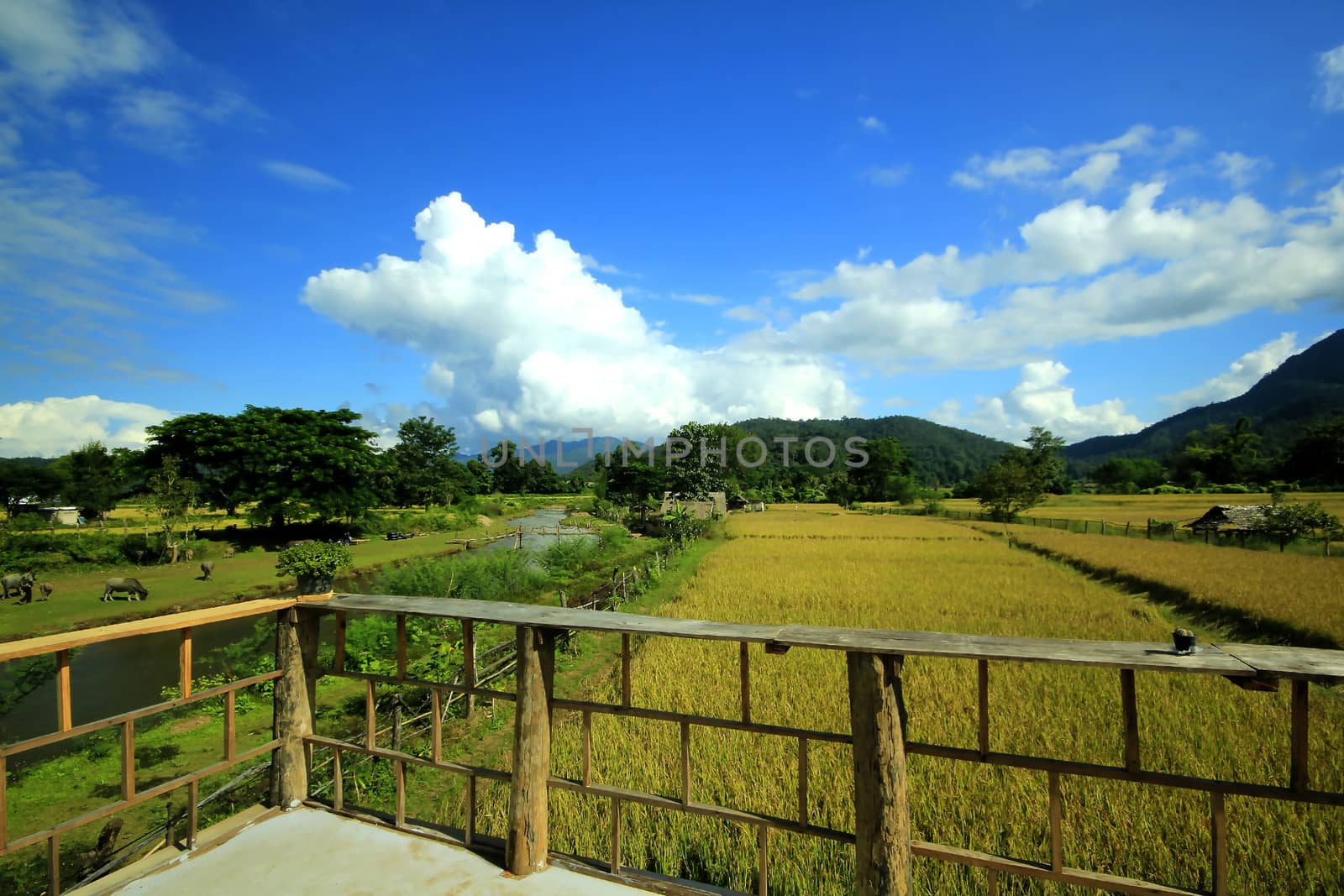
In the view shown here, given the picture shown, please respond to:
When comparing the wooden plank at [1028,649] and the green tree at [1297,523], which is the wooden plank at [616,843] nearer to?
the wooden plank at [1028,649]

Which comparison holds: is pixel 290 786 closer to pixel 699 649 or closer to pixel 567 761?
pixel 567 761

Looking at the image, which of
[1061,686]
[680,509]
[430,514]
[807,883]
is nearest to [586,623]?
[807,883]

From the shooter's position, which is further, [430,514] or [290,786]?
[430,514]

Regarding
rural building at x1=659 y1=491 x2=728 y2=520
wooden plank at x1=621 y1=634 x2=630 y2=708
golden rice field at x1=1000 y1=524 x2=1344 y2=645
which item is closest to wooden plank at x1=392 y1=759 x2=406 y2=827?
wooden plank at x1=621 y1=634 x2=630 y2=708

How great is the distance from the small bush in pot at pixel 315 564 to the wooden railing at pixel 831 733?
0.12 meters

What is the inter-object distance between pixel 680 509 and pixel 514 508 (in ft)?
79.3

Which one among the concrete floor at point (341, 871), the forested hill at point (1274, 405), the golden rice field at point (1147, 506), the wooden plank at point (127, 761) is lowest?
the golden rice field at point (1147, 506)

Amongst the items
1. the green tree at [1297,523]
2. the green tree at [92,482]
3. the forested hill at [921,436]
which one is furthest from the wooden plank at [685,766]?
the forested hill at [921,436]

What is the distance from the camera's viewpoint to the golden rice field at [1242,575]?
10.3 metres

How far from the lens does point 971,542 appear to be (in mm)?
24578

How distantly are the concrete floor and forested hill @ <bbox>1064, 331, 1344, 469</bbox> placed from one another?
436 ft

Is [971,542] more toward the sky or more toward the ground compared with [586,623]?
more toward the ground

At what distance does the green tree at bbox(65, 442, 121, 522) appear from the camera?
3684 cm

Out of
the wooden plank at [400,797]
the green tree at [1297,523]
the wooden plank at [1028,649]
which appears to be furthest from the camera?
the green tree at [1297,523]
